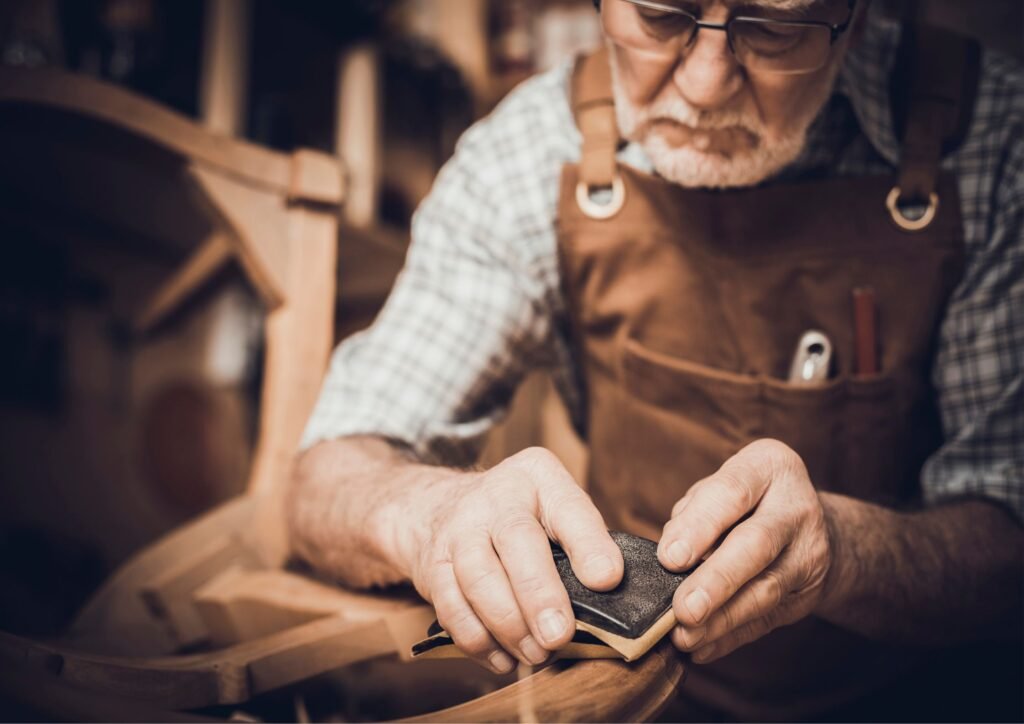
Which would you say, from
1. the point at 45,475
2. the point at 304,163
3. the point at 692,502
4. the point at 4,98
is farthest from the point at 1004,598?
the point at 45,475

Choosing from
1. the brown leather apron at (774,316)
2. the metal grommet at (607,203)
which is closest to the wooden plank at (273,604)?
the brown leather apron at (774,316)

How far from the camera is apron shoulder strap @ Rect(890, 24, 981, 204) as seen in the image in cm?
74

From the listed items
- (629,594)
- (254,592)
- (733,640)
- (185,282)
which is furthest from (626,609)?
(185,282)

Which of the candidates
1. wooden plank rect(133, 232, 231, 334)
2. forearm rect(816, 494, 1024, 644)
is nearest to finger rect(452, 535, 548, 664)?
forearm rect(816, 494, 1024, 644)

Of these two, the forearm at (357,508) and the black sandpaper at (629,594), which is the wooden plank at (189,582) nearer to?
the forearm at (357,508)

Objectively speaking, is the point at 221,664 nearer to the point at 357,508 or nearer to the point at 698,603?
the point at 357,508

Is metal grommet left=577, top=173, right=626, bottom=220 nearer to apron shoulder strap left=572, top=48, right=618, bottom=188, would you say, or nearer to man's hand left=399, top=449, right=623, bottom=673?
apron shoulder strap left=572, top=48, right=618, bottom=188

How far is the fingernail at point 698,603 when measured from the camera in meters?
0.42

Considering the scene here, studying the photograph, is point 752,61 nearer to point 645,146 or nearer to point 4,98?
point 645,146

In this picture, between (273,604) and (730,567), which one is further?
(273,604)

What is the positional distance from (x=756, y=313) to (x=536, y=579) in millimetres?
426

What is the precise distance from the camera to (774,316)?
0.73m

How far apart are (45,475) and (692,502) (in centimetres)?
161

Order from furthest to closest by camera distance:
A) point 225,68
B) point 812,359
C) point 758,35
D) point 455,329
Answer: point 225,68
point 455,329
point 812,359
point 758,35
